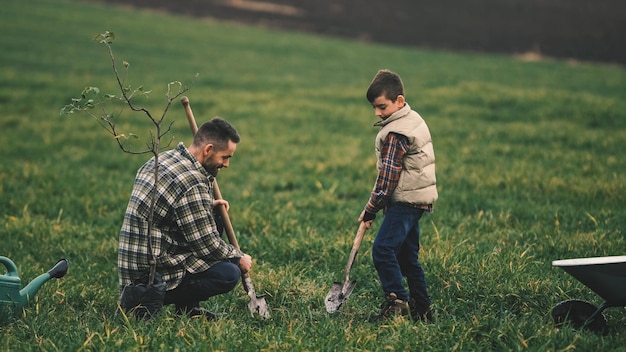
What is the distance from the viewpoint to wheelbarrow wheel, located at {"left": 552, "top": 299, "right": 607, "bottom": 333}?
4.57 metres

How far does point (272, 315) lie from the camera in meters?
5.03

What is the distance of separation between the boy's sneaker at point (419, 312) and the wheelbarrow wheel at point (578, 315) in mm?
877

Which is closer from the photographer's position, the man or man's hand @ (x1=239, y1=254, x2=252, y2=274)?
the man

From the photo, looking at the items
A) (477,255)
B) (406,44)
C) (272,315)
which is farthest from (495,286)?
(406,44)

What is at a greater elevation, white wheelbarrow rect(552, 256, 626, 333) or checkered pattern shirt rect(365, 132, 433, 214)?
checkered pattern shirt rect(365, 132, 433, 214)

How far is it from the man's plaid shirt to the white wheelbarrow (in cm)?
233

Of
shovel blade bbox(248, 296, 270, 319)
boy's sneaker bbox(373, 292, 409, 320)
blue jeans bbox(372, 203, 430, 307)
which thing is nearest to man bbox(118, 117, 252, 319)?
shovel blade bbox(248, 296, 270, 319)

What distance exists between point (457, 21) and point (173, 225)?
39.5 metres

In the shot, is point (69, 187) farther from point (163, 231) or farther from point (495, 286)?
point (495, 286)

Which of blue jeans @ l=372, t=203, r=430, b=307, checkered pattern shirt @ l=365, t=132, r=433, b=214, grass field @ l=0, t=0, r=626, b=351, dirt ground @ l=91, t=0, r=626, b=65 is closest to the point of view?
grass field @ l=0, t=0, r=626, b=351

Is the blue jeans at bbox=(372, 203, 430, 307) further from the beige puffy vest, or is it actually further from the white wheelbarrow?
the white wheelbarrow

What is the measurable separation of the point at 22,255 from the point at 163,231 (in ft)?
8.72

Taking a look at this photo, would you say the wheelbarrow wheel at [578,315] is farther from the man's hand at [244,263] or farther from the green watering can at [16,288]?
the green watering can at [16,288]

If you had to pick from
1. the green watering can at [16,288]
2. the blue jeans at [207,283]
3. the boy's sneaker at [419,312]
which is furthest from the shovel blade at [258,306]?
the green watering can at [16,288]
